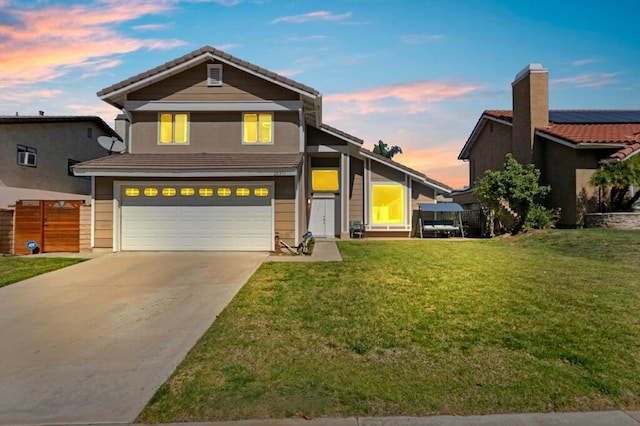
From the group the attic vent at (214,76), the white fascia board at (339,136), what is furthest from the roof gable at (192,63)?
the white fascia board at (339,136)

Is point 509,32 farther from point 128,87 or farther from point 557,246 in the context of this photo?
point 128,87

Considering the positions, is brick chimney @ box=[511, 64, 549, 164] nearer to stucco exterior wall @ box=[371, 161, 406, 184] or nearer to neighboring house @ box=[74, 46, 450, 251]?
stucco exterior wall @ box=[371, 161, 406, 184]

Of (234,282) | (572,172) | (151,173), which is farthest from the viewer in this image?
(572,172)

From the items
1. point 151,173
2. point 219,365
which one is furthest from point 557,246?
point 151,173

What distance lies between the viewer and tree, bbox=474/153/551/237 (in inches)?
627

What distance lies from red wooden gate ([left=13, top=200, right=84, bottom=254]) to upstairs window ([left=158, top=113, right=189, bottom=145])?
349 cm

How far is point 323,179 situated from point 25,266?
11112 mm

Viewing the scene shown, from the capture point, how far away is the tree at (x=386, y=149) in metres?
43.2

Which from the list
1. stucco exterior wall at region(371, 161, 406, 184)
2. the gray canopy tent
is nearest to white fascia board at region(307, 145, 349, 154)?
stucco exterior wall at region(371, 161, 406, 184)

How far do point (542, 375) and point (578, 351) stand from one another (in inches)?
34.0

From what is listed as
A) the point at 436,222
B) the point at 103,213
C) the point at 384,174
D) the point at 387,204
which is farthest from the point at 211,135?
the point at 436,222

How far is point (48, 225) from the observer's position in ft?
42.1

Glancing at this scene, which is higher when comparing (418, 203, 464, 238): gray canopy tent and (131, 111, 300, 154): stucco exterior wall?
(131, 111, 300, 154): stucco exterior wall

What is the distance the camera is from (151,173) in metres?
12.1
